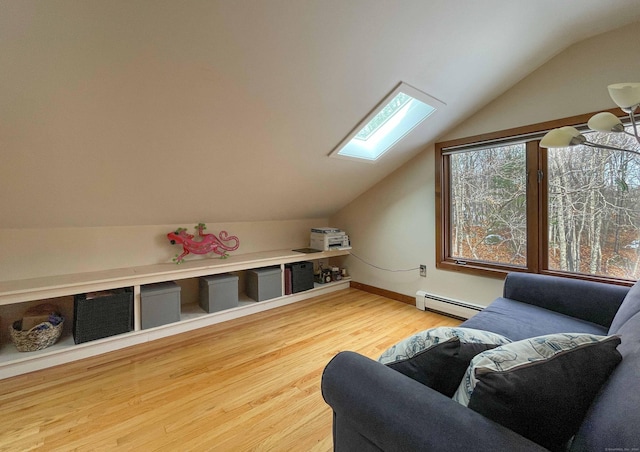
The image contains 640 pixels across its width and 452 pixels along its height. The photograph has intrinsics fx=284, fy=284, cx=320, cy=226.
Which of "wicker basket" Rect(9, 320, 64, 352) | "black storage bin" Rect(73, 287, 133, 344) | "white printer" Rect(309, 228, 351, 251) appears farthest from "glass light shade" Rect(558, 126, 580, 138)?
"wicker basket" Rect(9, 320, 64, 352)

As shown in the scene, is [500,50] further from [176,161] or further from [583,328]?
[176,161]

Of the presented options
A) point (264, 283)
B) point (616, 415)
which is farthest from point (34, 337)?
point (616, 415)

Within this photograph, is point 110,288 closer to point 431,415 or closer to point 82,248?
point 82,248

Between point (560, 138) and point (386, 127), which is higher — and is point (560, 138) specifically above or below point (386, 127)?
below

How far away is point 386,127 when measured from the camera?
2928mm

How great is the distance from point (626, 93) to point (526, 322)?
1220 millimetres

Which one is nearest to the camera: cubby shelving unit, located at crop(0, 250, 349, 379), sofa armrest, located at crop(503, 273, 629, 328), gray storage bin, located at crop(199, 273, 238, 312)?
sofa armrest, located at crop(503, 273, 629, 328)

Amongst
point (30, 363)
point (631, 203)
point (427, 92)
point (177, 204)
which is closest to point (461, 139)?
point (427, 92)

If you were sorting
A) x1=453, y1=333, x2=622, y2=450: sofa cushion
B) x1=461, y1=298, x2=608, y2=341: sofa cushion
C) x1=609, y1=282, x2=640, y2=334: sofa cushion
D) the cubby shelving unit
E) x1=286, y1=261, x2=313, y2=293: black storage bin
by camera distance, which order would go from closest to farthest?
x1=453, y1=333, x2=622, y2=450: sofa cushion
x1=609, y1=282, x2=640, y2=334: sofa cushion
x1=461, y1=298, x2=608, y2=341: sofa cushion
the cubby shelving unit
x1=286, y1=261, x2=313, y2=293: black storage bin

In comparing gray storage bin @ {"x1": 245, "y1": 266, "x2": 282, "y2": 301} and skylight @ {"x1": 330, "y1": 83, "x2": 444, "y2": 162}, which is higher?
skylight @ {"x1": 330, "y1": 83, "x2": 444, "y2": 162}

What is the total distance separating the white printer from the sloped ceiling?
1223 millimetres

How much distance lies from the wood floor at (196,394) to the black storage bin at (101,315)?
0.18 metres

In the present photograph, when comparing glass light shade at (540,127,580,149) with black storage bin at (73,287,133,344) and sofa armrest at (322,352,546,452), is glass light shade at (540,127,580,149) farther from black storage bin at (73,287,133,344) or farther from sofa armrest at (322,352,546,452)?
black storage bin at (73,287,133,344)

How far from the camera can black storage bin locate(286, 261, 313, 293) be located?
337 cm
